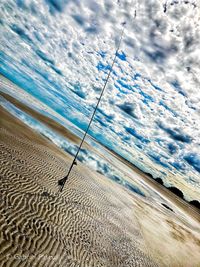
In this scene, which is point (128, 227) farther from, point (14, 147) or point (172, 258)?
point (14, 147)

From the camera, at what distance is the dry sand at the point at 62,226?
8.50 metres

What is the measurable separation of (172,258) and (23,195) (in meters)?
11.3

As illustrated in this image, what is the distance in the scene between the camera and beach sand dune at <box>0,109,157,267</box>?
836 cm

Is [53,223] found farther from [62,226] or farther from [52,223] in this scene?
[62,226]

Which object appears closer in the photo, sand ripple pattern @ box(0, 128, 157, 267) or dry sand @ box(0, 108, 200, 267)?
sand ripple pattern @ box(0, 128, 157, 267)

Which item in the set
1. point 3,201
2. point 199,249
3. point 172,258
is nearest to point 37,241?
point 3,201

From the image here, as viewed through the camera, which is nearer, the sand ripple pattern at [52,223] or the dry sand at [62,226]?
the sand ripple pattern at [52,223]

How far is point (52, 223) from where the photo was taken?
35.4ft

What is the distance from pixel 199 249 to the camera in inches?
935

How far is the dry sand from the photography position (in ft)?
27.9

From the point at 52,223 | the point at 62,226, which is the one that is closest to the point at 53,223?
the point at 52,223

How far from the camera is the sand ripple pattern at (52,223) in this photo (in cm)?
832

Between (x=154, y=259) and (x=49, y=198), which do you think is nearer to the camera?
(x=49, y=198)

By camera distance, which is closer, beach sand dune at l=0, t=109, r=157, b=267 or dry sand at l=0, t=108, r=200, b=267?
beach sand dune at l=0, t=109, r=157, b=267
